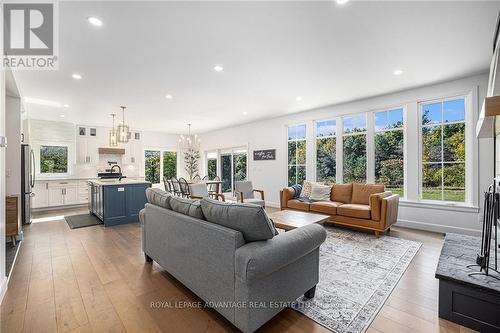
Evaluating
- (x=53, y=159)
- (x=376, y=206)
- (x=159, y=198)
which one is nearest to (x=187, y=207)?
(x=159, y=198)

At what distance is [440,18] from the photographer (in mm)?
2332

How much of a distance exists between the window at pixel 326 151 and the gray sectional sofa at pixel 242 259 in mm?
4057

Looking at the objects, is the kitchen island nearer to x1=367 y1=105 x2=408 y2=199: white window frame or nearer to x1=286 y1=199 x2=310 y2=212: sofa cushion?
x1=286 y1=199 x2=310 y2=212: sofa cushion

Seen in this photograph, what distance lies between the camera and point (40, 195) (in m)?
6.46

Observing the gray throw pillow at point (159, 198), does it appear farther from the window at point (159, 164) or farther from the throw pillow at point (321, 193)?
the window at point (159, 164)

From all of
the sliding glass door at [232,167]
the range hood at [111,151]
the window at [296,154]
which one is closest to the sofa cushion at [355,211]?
the window at [296,154]

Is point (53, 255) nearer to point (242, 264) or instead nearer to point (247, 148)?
point (242, 264)

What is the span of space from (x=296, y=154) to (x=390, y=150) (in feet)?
7.91

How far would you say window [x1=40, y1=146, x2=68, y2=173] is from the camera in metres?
7.05

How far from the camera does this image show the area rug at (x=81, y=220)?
188 inches

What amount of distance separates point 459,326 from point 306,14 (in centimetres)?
304

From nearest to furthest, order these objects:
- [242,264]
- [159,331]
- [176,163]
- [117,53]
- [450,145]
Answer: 1. [242,264]
2. [159,331]
3. [117,53]
4. [450,145]
5. [176,163]

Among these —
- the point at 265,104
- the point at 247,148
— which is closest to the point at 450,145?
the point at 265,104

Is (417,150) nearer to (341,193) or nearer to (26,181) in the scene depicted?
(341,193)
